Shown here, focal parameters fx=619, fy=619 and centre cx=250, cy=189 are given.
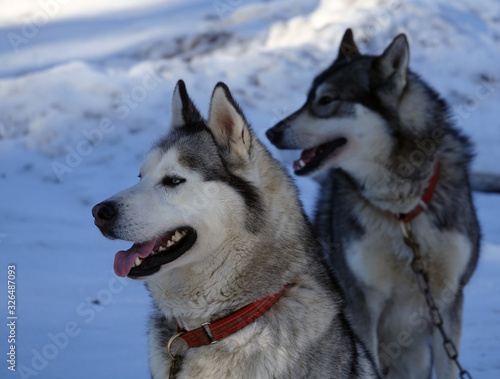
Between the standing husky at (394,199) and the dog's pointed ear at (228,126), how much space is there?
1313mm

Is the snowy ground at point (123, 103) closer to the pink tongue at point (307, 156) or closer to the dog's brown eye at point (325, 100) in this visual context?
the pink tongue at point (307, 156)

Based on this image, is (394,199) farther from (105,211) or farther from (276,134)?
(105,211)

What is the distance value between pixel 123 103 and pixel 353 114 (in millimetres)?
4318

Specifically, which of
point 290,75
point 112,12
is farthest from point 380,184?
point 112,12

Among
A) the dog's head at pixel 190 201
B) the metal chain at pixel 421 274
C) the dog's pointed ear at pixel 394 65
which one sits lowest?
the metal chain at pixel 421 274

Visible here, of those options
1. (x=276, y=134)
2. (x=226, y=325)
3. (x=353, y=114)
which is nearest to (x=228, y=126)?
(x=226, y=325)

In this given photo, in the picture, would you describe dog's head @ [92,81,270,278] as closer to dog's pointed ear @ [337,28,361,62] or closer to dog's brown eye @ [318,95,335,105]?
dog's brown eye @ [318,95,335,105]

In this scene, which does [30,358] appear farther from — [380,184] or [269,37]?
[269,37]

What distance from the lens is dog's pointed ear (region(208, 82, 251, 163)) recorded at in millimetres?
2158

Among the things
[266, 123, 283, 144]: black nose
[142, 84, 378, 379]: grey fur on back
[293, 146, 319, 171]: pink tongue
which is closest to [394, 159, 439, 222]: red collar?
[293, 146, 319, 171]: pink tongue

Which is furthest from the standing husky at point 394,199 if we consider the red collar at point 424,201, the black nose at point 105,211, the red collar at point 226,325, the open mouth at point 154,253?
the black nose at point 105,211

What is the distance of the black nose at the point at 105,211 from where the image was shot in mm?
2068

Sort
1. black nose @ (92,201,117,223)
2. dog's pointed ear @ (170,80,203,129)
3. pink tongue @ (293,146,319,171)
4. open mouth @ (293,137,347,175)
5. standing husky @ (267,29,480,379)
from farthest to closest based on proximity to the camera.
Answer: pink tongue @ (293,146,319,171) → open mouth @ (293,137,347,175) → standing husky @ (267,29,480,379) → dog's pointed ear @ (170,80,203,129) → black nose @ (92,201,117,223)

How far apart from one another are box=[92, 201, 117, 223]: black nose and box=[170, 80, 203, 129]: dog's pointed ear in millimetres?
552
